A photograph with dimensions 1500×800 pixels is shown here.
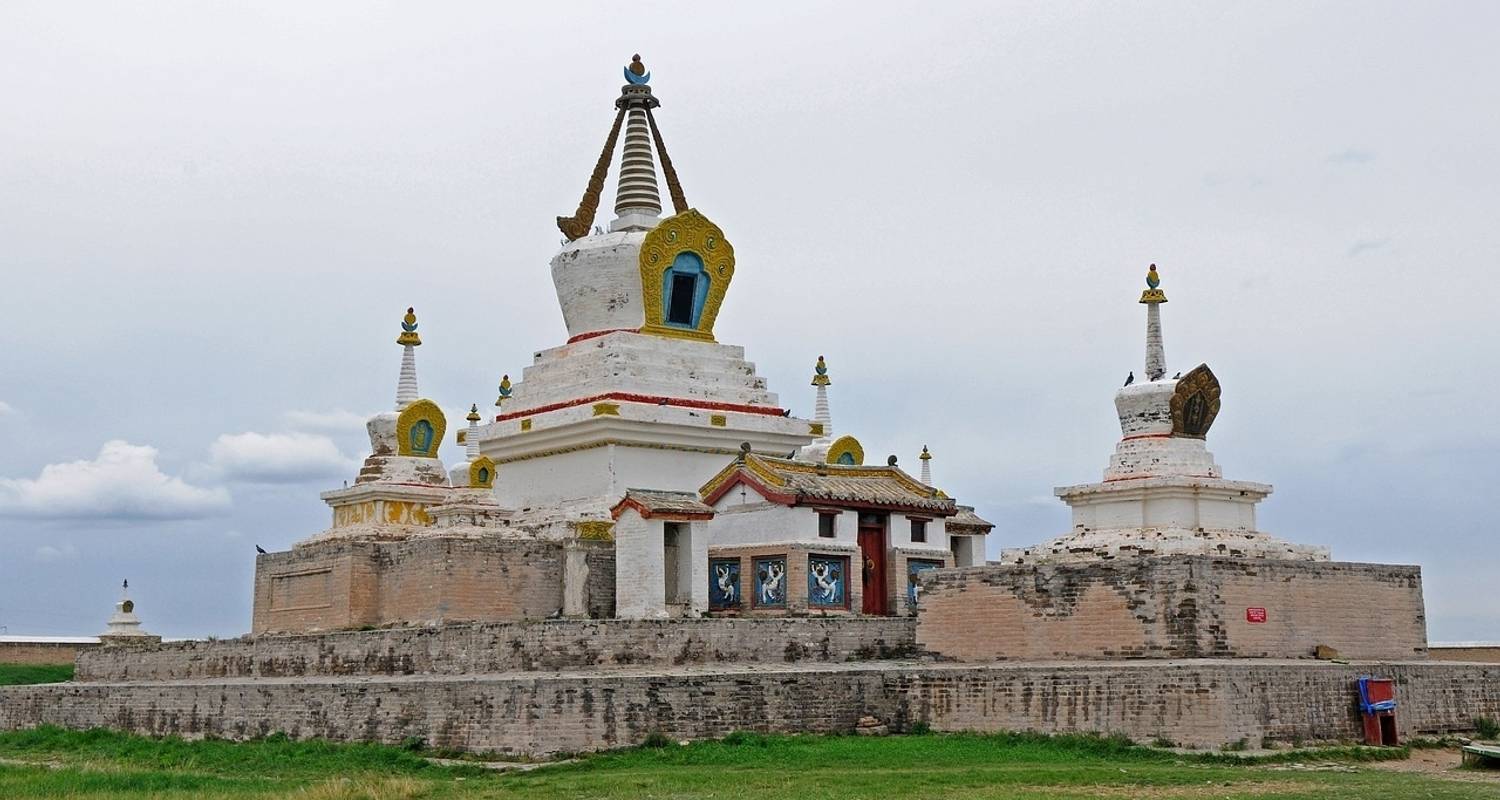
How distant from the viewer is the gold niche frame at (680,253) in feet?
88.8

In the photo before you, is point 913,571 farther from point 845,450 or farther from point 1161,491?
point 845,450

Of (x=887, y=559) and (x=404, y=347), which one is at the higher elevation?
(x=404, y=347)

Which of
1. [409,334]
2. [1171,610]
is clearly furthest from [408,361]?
[1171,610]

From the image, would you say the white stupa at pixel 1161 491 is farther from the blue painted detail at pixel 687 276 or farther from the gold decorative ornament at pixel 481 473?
the gold decorative ornament at pixel 481 473

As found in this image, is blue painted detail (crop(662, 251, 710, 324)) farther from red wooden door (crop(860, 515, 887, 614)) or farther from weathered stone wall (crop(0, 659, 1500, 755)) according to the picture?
weathered stone wall (crop(0, 659, 1500, 755))

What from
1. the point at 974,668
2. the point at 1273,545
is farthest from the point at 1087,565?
the point at 1273,545

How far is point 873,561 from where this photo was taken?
76.8ft

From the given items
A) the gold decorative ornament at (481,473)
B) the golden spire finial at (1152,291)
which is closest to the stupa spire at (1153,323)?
the golden spire finial at (1152,291)

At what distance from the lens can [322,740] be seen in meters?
20.2

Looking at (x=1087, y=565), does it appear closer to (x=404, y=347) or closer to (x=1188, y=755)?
(x=1188, y=755)

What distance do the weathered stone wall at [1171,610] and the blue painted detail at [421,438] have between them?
11122 mm

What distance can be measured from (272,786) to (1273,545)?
580 inches

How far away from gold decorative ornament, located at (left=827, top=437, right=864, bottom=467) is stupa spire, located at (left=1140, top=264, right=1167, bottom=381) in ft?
21.8

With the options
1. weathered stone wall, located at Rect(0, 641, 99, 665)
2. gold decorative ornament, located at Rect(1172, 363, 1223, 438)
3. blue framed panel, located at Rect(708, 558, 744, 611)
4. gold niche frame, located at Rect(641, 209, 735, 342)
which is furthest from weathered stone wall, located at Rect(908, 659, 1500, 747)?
weathered stone wall, located at Rect(0, 641, 99, 665)
